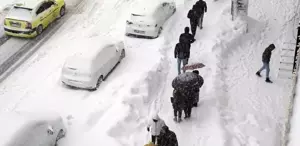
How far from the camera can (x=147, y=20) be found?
2045 centimetres

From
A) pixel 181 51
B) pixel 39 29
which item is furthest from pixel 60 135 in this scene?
pixel 39 29

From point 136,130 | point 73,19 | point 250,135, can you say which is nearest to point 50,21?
point 73,19

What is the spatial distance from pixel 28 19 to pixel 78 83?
581 cm

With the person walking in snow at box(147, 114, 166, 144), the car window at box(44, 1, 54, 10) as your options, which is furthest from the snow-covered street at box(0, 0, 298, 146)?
the person walking in snow at box(147, 114, 166, 144)

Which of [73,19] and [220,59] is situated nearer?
[220,59]

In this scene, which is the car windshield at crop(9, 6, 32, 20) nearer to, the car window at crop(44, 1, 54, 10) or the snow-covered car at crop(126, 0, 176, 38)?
the car window at crop(44, 1, 54, 10)

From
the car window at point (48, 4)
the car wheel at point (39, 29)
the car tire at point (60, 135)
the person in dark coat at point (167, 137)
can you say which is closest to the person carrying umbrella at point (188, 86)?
the person in dark coat at point (167, 137)

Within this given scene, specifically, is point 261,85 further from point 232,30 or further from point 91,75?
point 91,75

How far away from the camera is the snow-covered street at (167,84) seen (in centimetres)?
1409

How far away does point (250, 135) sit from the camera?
14.0m

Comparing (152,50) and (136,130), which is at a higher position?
(152,50)

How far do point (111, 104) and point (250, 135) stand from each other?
4445mm

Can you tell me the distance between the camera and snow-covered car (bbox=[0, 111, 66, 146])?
1170cm

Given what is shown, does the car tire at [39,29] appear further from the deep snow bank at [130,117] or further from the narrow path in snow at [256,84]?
the narrow path in snow at [256,84]
